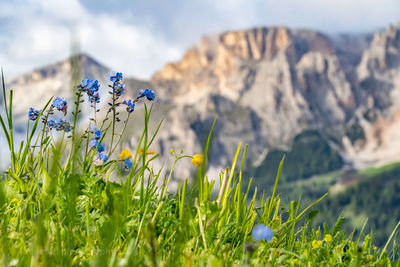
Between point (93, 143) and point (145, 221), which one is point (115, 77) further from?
point (145, 221)

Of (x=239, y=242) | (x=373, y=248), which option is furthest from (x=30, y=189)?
(x=373, y=248)

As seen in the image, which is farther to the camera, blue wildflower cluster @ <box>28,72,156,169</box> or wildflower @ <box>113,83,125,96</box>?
wildflower @ <box>113,83,125,96</box>

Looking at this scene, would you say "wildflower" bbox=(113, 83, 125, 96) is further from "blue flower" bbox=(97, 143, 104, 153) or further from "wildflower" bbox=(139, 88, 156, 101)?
"blue flower" bbox=(97, 143, 104, 153)

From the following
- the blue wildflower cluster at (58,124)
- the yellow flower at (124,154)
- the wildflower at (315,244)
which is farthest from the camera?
the blue wildflower cluster at (58,124)

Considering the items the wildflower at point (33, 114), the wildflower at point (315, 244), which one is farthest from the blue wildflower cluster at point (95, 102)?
the wildflower at point (315, 244)

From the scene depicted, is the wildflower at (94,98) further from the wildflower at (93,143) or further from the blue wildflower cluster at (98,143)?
the wildflower at (93,143)

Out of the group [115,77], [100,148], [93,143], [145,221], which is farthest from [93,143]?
[145,221]

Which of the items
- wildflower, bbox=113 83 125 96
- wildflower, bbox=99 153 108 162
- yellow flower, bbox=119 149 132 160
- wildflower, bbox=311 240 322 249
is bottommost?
wildflower, bbox=311 240 322 249

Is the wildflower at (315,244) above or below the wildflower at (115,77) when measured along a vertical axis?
below

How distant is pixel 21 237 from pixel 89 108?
2180mm

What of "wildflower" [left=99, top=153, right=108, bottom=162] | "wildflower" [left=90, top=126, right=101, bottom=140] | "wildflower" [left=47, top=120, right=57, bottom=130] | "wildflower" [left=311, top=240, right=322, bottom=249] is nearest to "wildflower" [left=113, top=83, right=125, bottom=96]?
"wildflower" [left=90, top=126, right=101, bottom=140]

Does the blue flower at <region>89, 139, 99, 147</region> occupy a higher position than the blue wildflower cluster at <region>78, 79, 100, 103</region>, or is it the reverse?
the blue wildflower cluster at <region>78, 79, 100, 103</region>

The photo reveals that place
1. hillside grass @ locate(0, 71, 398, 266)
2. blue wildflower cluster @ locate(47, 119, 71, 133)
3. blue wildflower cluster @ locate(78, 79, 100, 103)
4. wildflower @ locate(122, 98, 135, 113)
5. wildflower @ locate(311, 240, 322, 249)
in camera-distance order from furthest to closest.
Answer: wildflower @ locate(122, 98, 135, 113), blue wildflower cluster @ locate(47, 119, 71, 133), blue wildflower cluster @ locate(78, 79, 100, 103), wildflower @ locate(311, 240, 322, 249), hillside grass @ locate(0, 71, 398, 266)

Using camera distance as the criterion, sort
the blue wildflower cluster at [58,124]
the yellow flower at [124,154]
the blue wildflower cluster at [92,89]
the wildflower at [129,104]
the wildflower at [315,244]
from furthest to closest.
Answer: the wildflower at [129,104] < the blue wildflower cluster at [58,124] < the yellow flower at [124,154] < the blue wildflower cluster at [92,89] < the wildflower at [315,244]
